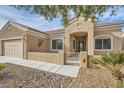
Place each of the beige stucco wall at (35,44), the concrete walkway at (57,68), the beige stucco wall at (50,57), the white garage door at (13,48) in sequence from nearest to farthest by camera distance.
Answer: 1. the concrete walkway at (57,68)
2. the beige stucco wall at (50,57)
3. the beige stucco wall at (35,44)
4. the white garage door at (13,48)

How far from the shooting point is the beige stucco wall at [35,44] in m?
16.4

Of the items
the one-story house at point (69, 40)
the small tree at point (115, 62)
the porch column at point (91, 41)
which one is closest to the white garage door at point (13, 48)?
the one-story house at point (69, 40)

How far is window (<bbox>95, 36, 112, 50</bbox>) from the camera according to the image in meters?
16.6

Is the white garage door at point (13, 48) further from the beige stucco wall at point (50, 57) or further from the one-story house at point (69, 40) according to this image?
the beige stucco wall at point (50, 57)

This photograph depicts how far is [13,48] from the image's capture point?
687 inches

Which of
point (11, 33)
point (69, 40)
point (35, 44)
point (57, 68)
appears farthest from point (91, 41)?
point (11, 33)

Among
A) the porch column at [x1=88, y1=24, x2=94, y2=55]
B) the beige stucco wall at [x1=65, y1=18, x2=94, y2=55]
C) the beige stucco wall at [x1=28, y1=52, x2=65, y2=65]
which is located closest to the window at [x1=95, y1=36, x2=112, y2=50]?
the porch column at [x1=88, y1=24, x2=94, y2=55]

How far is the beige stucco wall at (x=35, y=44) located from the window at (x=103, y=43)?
7536 millimetres

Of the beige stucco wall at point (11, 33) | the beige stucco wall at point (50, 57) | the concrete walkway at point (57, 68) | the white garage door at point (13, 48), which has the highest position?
the beige stucco wall at point (11, 33)

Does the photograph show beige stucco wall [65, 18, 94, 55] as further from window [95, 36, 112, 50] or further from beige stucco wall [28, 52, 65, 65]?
beige stucco wall [28, 52, 65, 65]

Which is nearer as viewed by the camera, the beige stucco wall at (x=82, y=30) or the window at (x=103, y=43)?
the window at (x=103, y=43)
